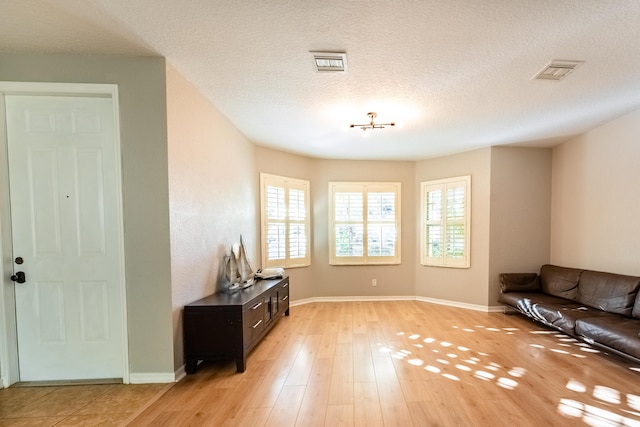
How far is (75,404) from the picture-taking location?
207 cm

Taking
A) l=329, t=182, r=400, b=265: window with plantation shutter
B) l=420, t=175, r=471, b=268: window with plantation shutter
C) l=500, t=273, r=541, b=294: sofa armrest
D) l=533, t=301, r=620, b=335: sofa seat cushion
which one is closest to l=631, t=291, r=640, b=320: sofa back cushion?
l=533, t=301, r=620, b=335: sofa seat cushion

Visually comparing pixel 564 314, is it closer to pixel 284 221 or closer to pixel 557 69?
pixel 557 69

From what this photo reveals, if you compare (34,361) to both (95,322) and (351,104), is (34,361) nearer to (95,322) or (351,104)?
(95,322)

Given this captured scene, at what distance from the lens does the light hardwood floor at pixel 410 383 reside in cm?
197

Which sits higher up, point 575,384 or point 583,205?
point 583,205

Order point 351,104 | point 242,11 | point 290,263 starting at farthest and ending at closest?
point 290,263
point 351,104
point 242,11

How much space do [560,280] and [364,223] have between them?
Result: 3.06m

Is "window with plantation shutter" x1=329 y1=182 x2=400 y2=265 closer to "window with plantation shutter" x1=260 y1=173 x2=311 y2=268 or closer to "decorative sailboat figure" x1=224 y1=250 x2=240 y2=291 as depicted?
"window with plantation shutter" x1=260 y1=173 x2=311 y2=268

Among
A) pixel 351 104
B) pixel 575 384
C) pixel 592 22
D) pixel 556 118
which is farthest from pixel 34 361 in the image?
pixel 556 118

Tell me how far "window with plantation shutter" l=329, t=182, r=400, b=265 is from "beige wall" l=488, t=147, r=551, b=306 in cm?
164

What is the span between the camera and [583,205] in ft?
13.1

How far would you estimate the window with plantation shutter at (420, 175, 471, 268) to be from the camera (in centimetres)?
477

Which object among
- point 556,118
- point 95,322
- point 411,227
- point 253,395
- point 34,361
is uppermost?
point 556,118

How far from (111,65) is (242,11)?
1418 millimetres
